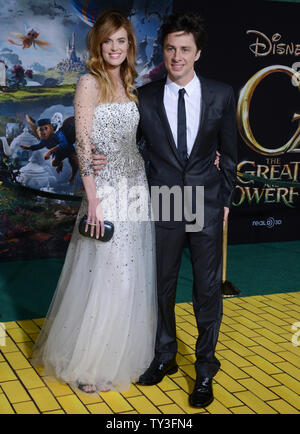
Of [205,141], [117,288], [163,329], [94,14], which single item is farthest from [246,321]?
[94,14]

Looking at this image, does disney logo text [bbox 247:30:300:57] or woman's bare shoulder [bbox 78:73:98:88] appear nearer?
woman's bare shoulder [bbox 78:73:98:88]

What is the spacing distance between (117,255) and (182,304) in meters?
1.68

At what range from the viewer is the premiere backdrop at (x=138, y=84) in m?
5.71

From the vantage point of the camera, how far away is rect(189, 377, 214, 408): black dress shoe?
129 inches

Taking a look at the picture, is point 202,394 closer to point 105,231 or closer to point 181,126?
point 105,231

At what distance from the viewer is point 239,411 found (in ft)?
10.7

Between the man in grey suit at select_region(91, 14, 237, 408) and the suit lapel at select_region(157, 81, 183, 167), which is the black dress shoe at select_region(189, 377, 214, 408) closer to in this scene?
the man in grey suit at select_region(91, 14, 237, 408)

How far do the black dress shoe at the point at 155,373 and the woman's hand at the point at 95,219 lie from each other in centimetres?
86

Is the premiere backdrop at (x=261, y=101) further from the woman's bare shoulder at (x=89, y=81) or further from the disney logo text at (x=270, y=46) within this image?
the woman's bare shoulder at (x=89, y=81)

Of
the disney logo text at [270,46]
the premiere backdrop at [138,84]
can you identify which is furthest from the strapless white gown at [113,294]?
the disney logo text at [270,46]

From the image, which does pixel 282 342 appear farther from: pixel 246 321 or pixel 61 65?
pixel 61 65

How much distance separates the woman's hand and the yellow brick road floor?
3.01 ft
